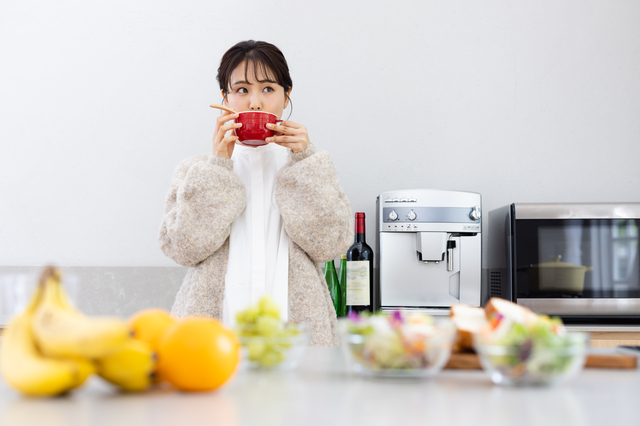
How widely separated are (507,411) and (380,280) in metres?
1.50

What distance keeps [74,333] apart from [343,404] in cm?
23

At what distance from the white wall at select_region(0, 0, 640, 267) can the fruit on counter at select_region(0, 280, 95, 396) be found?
1.78 meters

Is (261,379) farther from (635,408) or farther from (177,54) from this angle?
(177,54)

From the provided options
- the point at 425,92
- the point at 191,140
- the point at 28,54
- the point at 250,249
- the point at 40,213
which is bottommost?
the point at 250,249

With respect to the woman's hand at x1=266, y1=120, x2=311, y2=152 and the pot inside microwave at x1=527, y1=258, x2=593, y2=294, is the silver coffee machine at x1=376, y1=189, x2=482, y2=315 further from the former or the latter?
the woman's hand at x1=266, y1=120, x2=311, y2=152

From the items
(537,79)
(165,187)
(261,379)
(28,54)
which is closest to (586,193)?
(537,79)

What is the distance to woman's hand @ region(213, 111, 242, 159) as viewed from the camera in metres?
1.30

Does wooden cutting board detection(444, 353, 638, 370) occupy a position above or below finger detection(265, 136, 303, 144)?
below

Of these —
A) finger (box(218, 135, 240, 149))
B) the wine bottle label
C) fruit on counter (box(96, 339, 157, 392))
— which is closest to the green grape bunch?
fruit on counter (box(96, 339, 157, 392))

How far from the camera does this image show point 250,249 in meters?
1.35

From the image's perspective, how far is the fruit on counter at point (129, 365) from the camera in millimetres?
472

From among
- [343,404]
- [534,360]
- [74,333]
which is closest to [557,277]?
[534,360]

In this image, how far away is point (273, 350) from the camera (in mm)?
595

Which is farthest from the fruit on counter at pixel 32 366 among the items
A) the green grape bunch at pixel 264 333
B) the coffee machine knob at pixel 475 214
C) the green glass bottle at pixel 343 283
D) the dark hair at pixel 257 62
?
the coffee machine knob at pixel 475 214
